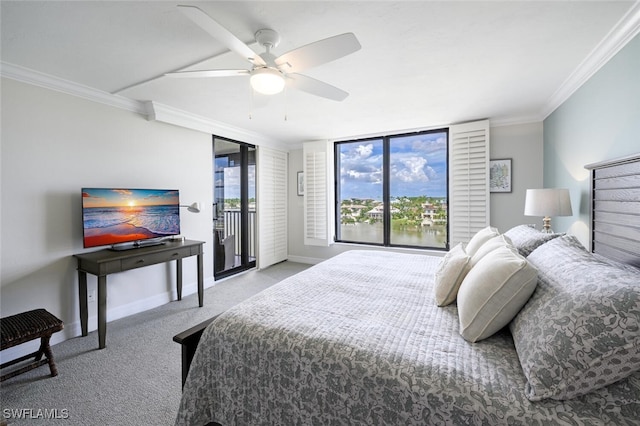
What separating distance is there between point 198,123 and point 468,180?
383 cm

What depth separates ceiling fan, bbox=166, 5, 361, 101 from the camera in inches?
58.2

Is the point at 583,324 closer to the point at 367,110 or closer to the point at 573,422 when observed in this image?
the point at 573,422

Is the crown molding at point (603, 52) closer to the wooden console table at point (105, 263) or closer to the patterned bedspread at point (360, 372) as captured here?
the patterned bedspread at point (360, 372)

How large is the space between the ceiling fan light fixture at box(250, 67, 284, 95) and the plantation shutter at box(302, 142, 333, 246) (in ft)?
10.6

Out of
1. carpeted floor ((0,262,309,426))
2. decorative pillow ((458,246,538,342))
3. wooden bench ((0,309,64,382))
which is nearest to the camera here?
decorative pillow ((458,246,538,342))

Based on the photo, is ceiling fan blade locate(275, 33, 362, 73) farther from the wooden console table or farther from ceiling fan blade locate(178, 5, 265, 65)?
the wooden console table

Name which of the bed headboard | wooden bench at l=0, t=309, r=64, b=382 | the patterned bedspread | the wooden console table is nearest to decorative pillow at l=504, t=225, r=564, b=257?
the bed headboard

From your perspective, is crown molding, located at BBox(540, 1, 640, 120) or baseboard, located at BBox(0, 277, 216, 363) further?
baseboard, located at BBox(0, 277, 216, 363)

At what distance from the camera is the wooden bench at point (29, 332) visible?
1.86m

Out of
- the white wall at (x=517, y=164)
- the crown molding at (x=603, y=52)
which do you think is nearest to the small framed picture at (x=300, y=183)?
the white wall at (x=517, y=164)

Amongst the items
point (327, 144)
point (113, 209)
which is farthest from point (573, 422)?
point (327, 144)

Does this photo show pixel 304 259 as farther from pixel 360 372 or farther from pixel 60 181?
pixel 360 372

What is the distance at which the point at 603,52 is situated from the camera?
2.06 meters

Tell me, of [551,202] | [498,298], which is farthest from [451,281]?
[551,202]
